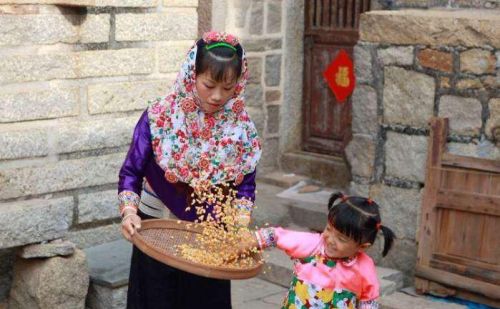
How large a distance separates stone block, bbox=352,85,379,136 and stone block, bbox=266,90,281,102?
169 cm

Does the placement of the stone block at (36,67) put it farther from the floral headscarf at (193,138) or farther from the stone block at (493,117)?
the stone block at (493,117)

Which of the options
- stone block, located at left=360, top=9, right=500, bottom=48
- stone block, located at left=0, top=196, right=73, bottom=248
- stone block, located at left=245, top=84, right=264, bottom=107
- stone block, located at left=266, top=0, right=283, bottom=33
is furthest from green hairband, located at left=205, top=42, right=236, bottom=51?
stone block, located at left=266, top=0, right=283, bottom=33

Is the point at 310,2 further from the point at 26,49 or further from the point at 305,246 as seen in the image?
the point at 305,246

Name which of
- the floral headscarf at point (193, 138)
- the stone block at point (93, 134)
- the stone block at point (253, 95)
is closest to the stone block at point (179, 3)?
the stone block at point (93, 134)

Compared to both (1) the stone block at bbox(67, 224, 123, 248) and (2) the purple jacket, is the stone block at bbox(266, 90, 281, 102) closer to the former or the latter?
(1) the stone block at bbox(67, 224, 123, 248)

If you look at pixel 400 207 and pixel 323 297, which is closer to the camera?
pixel 323 297

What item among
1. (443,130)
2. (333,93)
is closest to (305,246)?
(443,130)

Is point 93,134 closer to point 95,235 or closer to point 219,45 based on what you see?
point 95,235

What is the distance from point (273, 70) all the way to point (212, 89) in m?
3.82

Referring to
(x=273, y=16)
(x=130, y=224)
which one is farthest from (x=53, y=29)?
(x=273, y=16)

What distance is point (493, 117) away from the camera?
5547mm

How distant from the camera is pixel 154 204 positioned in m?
4.27

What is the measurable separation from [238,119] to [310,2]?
379 cm

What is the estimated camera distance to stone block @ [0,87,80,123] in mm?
5059
